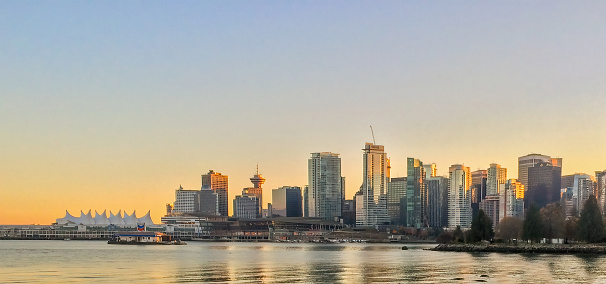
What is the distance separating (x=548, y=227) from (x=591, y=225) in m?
14.4

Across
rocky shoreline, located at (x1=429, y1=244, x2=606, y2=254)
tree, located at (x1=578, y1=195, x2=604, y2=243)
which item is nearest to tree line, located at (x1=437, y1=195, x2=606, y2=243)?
tree, located at (x1=578, y1=195, x2=604, y2=243)

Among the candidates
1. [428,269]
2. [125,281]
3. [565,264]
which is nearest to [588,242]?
[565,264]

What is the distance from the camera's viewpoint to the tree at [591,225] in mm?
A: 132375

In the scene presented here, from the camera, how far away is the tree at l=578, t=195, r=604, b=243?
434 ft

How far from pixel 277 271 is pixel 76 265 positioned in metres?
27.5

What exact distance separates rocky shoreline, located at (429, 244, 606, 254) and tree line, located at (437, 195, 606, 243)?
12.0 ft

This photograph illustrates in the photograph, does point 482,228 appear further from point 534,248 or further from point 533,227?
point 534,248

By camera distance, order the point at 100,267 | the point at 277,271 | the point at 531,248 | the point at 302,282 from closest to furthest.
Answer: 1. the point at 302,282
2. the point at 277,271
3. the point at 100,267
4. the point at 531,248

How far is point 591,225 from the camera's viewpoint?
133m

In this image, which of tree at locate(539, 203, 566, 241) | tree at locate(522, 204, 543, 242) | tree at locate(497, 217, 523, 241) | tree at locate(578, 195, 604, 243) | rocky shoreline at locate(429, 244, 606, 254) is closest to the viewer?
rocky shoreline at locate(429, 244, 606, 254)

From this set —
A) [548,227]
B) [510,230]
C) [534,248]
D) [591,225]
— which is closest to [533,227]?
[548,227]

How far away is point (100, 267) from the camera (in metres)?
91.4

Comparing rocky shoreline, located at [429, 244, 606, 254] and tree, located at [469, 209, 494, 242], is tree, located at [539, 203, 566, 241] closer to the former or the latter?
rocky shoreline, located at [429, 244, 606, 254]

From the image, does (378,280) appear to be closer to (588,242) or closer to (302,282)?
(302,282)
